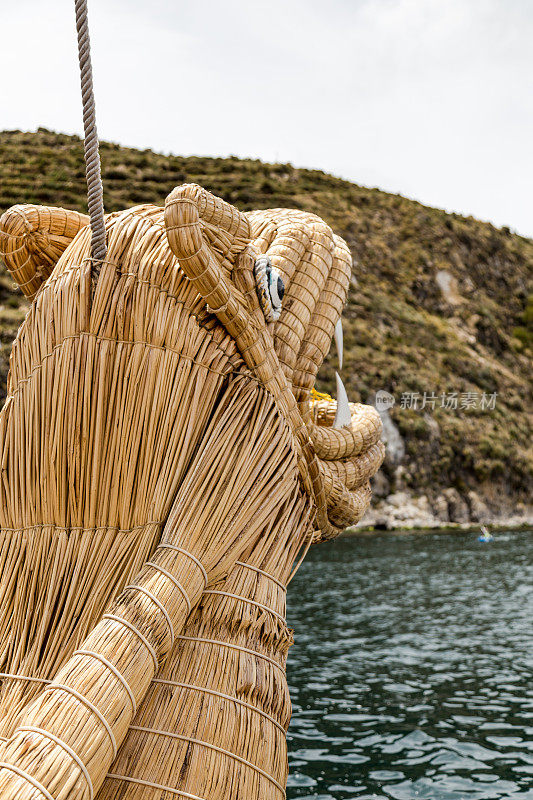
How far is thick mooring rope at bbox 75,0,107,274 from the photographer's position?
7.13 feet

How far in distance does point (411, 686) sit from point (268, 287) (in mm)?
8558

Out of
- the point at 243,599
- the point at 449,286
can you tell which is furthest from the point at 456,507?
the point at 243,599

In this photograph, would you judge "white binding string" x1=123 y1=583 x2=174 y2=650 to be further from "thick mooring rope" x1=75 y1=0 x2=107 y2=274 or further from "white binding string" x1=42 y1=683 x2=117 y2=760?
"thick mooring rope" x1=75 y1=0 x2=107 y2=274

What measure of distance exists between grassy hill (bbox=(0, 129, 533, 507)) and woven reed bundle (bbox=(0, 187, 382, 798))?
34.5 meters

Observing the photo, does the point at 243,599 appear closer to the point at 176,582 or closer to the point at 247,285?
the point at 176,582

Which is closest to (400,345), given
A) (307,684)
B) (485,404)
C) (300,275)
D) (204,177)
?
(485,404)

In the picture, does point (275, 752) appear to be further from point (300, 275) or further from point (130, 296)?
point (300, 275)

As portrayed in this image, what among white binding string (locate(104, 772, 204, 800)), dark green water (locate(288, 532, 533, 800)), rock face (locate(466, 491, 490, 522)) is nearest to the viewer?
white binding string (locate(104, 772, 204, 800))

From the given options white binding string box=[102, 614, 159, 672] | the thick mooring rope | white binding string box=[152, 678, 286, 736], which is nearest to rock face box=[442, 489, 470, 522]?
white binding string box=[152, 678, 286, 736]

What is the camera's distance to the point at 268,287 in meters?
2.58

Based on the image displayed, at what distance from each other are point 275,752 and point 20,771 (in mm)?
777

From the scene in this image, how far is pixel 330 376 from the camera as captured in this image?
145ft

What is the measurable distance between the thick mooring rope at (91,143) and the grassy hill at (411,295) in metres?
34.6

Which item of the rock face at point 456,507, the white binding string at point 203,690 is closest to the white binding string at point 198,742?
the white binding string at point 203,690
